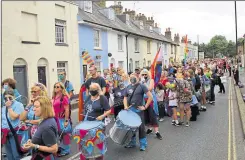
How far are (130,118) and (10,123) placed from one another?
8.19 ft

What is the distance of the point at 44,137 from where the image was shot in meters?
3.79

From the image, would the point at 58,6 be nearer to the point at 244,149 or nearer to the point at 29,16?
the point at 29,16

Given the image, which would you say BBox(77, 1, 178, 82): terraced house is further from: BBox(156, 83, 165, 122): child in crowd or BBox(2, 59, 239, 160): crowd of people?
BBox(2, 59, 239, 160): crowd of people

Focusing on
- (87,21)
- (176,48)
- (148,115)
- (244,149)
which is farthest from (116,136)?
(176,48)

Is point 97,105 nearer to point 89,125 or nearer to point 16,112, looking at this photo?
point 89,125

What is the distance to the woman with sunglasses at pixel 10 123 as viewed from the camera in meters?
5.34

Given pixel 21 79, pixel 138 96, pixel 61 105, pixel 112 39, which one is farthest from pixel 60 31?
pixel 61 105

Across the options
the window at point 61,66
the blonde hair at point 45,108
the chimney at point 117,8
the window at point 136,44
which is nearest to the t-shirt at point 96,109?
the blonde hair at point 45,108

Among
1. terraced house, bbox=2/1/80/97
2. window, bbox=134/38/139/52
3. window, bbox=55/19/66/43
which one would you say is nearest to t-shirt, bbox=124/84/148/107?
terraced house, bbox=2/1/80/97

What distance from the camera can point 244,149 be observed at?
6.77 m

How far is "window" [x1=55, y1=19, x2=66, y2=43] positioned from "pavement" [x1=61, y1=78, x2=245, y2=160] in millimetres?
9788

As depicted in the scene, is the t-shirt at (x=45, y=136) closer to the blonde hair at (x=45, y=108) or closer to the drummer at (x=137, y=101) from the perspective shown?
the blonde hair at (x=45, y=108)

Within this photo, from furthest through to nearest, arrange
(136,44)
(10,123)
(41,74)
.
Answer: (136,44), (41,74), (10,123)

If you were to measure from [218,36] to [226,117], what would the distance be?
415 feet
